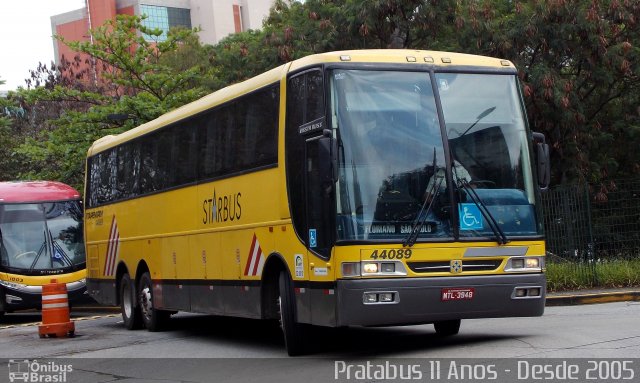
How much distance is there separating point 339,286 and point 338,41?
16.7 meters

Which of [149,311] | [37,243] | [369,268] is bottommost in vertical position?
[149,311]

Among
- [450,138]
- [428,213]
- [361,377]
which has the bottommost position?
[361,377]

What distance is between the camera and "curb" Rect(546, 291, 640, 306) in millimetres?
18266

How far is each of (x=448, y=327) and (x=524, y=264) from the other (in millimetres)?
2159

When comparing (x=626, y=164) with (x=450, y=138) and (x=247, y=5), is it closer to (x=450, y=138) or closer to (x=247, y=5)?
(x=450, y=138)

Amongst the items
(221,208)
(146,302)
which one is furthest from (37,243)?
(221,208)

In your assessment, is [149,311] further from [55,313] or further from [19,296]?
[19,296]

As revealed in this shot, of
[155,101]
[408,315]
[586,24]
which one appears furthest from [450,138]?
[155,101]

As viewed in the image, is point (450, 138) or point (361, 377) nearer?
point (361, 377)

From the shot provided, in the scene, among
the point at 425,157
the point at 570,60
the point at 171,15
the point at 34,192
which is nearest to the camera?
the point at 425,157

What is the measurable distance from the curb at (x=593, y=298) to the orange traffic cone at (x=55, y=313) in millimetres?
A: 8668

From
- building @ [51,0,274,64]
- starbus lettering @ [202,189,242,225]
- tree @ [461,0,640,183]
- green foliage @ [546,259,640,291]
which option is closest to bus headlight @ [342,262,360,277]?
starbus lettering @ [202,189,242,225]

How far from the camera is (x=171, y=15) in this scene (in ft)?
322

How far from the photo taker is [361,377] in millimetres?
9891
